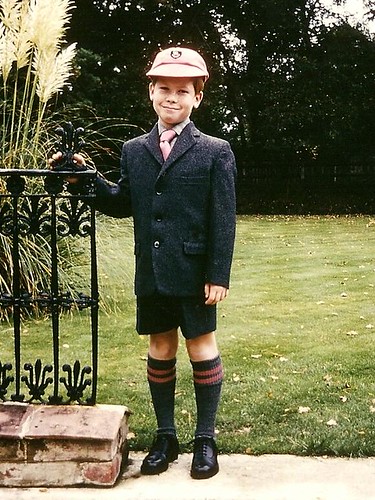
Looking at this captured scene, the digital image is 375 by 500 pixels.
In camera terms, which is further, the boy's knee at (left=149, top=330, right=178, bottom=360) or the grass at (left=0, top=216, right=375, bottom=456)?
the grass at (left=0, top=216, right=375, bottom=456)

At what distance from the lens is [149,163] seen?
3.05 metres

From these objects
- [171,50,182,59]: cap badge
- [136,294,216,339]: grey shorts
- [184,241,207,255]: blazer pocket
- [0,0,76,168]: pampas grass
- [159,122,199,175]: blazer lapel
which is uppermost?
[0,0,76,168]: pampas grass

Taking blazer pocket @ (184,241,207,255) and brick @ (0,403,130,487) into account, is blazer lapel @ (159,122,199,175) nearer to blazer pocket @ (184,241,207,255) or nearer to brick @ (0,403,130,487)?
blazer pocket @ (184,241,207,255)

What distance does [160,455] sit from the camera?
10.2 ft

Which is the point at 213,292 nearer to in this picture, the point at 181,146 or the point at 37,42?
the point at 181,146

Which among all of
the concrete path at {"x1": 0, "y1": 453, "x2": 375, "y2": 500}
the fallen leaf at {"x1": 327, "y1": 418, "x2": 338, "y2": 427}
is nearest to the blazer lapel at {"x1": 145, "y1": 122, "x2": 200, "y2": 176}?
the concrete path at {"x1": 0, "y1": 453, "x2": 375, "y2": 500}

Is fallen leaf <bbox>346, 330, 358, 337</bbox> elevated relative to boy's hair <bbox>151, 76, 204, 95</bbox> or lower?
lower

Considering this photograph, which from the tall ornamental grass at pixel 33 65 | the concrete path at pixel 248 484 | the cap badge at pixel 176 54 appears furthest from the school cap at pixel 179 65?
the tall ornamental grass at pixel 33 65

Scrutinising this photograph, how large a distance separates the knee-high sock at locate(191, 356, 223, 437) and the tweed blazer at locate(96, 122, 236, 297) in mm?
343

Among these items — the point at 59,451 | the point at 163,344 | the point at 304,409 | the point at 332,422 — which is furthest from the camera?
the point at 304,409

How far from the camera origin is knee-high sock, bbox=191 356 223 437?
3.11m

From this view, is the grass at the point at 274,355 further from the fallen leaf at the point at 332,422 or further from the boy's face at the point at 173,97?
the boy's face at the point at 173,97

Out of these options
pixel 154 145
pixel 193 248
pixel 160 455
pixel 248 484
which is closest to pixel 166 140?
pixel 154 145

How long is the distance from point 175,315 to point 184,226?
15.1 inches
